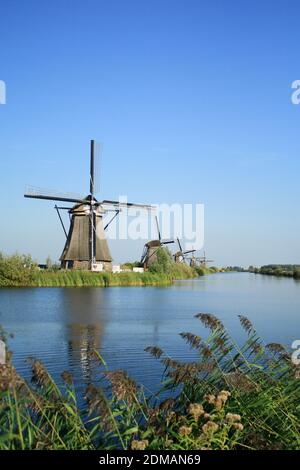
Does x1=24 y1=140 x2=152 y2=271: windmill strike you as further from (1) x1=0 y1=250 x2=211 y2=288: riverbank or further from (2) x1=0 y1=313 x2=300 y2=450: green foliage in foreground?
(2) x1=0 y1=313 x2=300 y2=450: green foliage in foreground

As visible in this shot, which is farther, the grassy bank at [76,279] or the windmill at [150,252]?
the windmill at [150,252]

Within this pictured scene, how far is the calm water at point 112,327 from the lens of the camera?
30.5 ft

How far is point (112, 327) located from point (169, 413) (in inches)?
424

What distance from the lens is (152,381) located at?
298 inches

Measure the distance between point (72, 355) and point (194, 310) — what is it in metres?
9.81

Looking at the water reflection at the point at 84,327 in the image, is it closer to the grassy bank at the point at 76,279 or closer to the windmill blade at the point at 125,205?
the grassy bank at the point at 76,279

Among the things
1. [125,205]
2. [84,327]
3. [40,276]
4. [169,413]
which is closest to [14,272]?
[40,276]

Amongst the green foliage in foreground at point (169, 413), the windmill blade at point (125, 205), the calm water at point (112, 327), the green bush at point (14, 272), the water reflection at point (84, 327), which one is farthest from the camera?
the windmill blade at point (125, 205)

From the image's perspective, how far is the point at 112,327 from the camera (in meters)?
14.6

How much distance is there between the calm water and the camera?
928 centimetres

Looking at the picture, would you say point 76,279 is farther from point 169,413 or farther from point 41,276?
point 169,413

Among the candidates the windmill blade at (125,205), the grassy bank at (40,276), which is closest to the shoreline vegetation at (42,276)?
the grassy bank at (40,276)

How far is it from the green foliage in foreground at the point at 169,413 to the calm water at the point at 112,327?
9.32 feet
